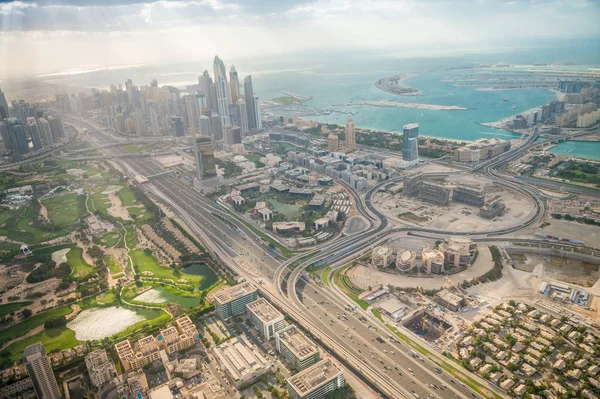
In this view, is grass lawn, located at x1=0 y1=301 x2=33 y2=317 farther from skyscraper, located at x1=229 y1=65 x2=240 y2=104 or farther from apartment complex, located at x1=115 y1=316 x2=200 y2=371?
skyscraper, located at x1=229 y1=65 x2=240 y2=104

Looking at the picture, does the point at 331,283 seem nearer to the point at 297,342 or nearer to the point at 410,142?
the point at 297,342

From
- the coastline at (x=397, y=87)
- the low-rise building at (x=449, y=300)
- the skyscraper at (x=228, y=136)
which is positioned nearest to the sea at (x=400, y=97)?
the coastline at (x=397, y=87)

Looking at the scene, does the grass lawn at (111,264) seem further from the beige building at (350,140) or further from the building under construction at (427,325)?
the beige building at (350,140)

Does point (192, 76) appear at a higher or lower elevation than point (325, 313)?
higher

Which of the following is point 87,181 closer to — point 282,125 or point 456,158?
point 282,125

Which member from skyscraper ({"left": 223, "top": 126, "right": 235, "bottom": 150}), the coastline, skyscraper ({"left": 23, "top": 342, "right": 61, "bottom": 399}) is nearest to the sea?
the coastline

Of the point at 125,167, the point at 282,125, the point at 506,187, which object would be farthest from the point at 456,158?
the point at 125,167

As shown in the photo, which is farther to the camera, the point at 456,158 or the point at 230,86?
the point at 230,86
